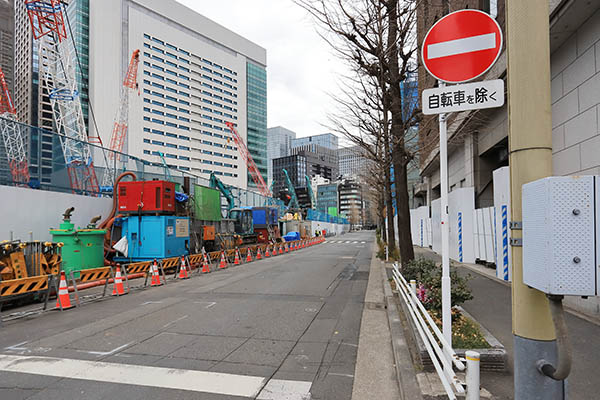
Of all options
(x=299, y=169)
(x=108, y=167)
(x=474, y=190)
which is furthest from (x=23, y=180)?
(x=299, y=169)

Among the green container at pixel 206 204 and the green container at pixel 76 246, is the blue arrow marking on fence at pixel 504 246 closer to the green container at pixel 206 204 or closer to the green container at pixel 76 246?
the green container at pixel 76 246

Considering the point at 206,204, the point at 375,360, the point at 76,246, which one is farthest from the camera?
the point at 206,204

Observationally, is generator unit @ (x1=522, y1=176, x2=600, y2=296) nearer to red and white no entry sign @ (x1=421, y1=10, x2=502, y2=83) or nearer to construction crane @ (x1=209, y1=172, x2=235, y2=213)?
red and white no entry sign @ (x1=421, y1=10, x2=502, y2=83)

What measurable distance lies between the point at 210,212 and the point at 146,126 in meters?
86.4

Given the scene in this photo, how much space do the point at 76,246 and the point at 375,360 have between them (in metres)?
12.3

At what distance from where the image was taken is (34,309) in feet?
31.0

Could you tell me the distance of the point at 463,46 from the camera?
4.04 meters

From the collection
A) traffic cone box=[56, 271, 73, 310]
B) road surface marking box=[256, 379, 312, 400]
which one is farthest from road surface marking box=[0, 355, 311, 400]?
traffic cone box=[56, 271, 73, 310]

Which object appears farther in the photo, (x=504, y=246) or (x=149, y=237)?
(x=149, y=237)

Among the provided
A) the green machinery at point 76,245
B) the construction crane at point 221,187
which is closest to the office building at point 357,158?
the construction crane at point 221,187

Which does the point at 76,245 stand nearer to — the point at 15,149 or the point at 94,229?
the point at 94,229

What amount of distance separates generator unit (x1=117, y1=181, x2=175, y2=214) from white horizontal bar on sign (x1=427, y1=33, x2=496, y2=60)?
15.1m

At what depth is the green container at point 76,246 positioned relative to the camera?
1320 centimetres

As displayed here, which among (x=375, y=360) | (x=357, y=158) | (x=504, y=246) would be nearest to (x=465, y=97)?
(x=375, y=360)
